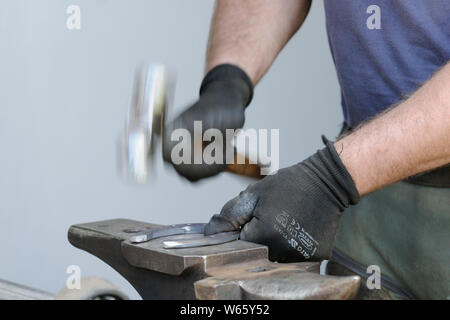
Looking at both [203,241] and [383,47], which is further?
[383,47]

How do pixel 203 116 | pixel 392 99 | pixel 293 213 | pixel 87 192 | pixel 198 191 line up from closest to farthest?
pixel 293 213 → pixel 203 116 → pixel 392 99 → pixel 87 192 → pixel 198 191

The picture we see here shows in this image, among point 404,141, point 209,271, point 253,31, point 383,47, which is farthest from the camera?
point 253,31

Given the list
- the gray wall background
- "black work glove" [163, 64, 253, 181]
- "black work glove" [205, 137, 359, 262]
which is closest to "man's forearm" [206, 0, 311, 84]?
"black work glove" [163, 64, 253, 181]

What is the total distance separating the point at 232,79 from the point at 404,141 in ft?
1.36

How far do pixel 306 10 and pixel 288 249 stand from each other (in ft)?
2.30

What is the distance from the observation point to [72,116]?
2225 millimetres

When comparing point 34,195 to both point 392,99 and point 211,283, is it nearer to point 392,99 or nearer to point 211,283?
point 392,99

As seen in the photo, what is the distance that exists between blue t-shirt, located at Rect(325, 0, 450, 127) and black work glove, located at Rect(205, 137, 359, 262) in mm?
303

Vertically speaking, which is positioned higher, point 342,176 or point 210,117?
point 210,117

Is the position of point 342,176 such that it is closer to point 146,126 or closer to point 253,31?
point 146,126

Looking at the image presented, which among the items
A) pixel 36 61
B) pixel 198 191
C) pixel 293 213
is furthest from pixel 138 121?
pixel 198 191

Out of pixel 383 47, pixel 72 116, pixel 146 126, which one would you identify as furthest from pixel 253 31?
pixel 72 116

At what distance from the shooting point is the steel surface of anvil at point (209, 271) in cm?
74
